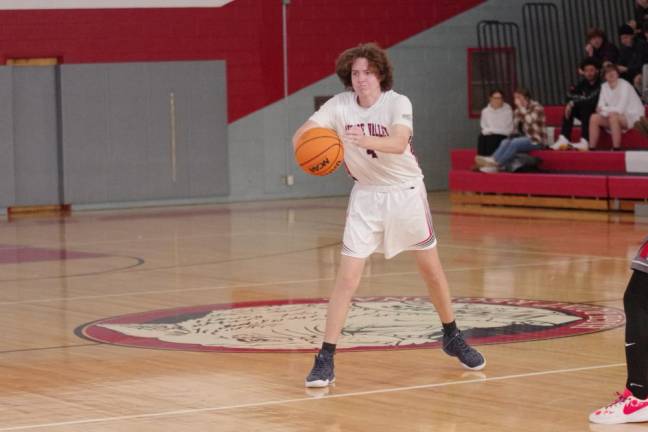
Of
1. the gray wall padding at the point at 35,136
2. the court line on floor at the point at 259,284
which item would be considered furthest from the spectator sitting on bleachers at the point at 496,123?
the court line on floor at the point at 259,284

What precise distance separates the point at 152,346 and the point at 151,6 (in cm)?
1337

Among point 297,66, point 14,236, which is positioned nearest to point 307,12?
point 297,66

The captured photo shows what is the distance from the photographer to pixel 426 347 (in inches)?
309

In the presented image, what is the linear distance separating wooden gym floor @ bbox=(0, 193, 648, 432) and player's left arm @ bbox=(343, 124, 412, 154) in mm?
1156

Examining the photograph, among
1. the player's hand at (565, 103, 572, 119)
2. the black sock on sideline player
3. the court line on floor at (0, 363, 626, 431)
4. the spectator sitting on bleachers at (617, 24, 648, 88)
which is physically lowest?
the court line on floor at (0, 363, 626, 431)

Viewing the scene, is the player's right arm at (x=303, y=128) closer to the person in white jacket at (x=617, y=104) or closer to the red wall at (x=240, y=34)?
the person in white jacket at (x=617, y=104)

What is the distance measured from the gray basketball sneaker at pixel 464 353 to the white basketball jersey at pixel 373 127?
2.82ft

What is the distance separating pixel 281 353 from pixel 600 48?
13307 millimetres

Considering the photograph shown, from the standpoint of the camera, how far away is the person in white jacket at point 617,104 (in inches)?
725

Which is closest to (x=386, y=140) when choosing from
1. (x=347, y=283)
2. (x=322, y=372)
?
(x=347, y=283)

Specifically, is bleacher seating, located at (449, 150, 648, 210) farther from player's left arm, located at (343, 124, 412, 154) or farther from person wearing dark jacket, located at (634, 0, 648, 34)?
player's left arm, located at (343, 124, 412, 154)

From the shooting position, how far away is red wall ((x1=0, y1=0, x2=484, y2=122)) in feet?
66.1

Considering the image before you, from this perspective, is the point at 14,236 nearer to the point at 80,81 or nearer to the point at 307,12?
the point at 80,81

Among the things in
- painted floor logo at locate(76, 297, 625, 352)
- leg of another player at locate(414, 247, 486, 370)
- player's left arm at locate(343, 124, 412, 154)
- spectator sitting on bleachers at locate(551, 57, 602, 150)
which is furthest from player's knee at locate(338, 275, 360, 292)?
spectator sitting on bleachers at locate(551, 57, 602, 150)
